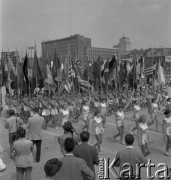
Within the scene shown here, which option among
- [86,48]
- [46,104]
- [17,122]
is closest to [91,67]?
[46,104]

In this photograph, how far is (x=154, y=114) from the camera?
1282cm

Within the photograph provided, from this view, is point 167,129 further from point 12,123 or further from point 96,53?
point 96,53

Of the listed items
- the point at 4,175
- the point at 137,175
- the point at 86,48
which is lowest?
the point at 4,175

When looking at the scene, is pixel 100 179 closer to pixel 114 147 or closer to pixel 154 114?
pixel 114 147

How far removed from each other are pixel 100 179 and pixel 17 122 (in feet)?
9.64

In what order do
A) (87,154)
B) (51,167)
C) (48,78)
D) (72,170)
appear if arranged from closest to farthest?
1. (51,167)
2. (72,170)
3. (87,154)
4. (48,78)

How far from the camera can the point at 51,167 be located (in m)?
3.80

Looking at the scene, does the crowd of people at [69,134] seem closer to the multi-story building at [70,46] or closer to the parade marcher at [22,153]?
the parade marcher at [22,153]

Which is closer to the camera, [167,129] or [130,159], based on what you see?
[130,159]

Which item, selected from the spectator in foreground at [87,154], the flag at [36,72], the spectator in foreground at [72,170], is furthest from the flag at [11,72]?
the spectator in foreground at [72,170]

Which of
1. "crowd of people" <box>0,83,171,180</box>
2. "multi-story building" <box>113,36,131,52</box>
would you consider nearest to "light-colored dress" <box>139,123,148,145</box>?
"crowd of people" <box>0,83,171,180</box>

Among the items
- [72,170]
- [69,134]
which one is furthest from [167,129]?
[72,170]

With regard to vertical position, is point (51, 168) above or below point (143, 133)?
above

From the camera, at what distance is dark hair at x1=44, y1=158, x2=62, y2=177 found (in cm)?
377
